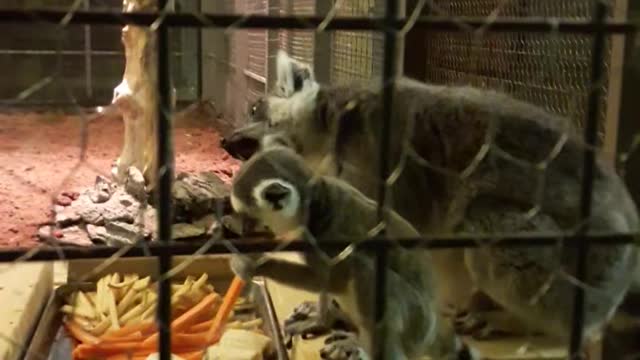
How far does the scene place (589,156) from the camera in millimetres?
1188

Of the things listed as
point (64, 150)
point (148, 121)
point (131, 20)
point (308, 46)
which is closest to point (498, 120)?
point (131, 20)

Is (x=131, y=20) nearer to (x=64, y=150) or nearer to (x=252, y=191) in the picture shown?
(x=252, y=191)

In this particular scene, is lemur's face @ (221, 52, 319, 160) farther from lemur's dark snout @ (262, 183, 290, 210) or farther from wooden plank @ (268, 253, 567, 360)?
lemur's dark snout @ (262, 183, 290, 210)

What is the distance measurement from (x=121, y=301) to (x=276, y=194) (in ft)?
2.81

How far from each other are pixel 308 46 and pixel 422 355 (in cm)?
209

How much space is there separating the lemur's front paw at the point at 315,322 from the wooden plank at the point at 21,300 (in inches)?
25.0

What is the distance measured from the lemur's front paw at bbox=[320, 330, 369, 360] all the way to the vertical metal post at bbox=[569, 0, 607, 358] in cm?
72

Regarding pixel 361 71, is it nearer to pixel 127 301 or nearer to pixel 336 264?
pixel 127 301

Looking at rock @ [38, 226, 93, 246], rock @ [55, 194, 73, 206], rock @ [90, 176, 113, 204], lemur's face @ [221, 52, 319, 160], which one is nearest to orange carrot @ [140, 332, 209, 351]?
lemur's face @ [221, 52, 319, 160]

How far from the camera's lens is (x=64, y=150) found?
5.22 metres

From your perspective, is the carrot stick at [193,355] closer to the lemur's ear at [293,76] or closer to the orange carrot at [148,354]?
the orange carrot at [148,354]

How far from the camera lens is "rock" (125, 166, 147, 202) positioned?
3488mm

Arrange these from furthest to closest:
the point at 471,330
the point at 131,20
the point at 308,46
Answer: the point at 308,46, the point at 471,330, the point at 131,20

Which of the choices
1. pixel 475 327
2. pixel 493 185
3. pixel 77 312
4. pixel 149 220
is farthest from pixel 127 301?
pixel 493 185
